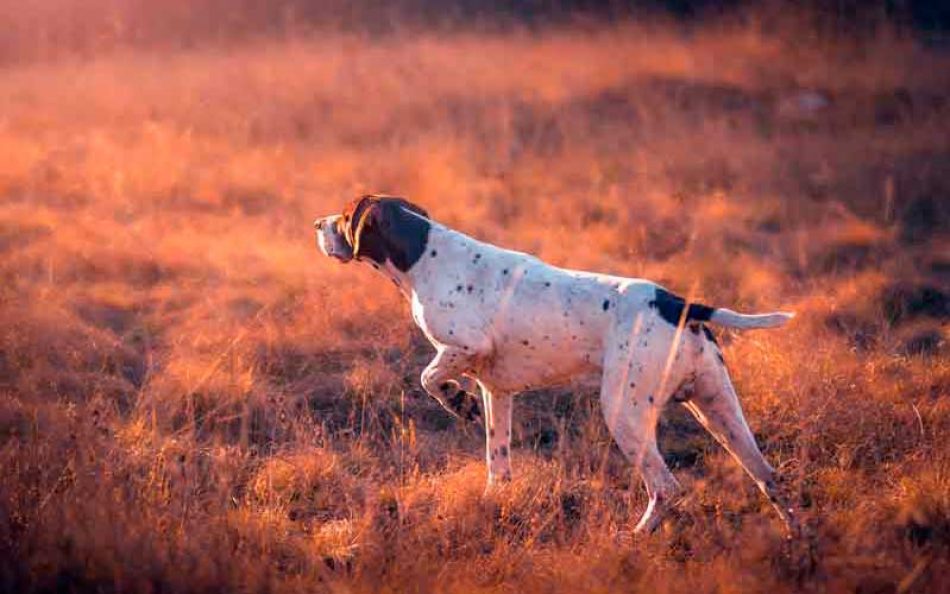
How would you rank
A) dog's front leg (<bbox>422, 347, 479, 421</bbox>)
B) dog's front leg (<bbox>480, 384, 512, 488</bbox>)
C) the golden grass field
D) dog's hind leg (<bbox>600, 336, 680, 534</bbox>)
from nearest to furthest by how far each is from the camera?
the golden grass field < dog's hind leg (<bbox>600, 336, 680, 534</bbox>) < dog's front leg (<bbox>422, 347, 479, 421</bbox>) < dog's front leg (<bbox>480, 384, 512, 488</bbox>)

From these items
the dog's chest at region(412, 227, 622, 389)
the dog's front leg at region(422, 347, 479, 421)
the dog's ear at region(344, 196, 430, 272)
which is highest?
the dog's ear at region(344, 196, 430, 272)

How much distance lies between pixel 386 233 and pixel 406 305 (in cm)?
297

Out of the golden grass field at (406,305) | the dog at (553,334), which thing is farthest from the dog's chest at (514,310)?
the golden grass field at (406,305)

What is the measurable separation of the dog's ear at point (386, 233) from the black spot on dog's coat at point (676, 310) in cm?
135

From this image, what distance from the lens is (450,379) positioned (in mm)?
6172

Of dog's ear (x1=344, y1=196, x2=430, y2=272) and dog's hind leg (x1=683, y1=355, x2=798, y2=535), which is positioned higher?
dog's ear (x1=344, y1=196, x2=430, y2=272)

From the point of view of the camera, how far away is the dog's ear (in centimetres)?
632

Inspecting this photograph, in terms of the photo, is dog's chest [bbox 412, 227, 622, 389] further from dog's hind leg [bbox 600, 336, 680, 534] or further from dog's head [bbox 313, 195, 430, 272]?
dog's hind leg [bbox 600, 336, 680, 534]

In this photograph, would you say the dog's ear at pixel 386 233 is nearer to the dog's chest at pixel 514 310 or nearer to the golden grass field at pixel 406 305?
the dog's chest at pixel 514 310

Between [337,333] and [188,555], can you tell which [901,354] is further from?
[188,555]

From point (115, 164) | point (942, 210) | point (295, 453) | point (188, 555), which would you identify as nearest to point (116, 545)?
point (188, 555)

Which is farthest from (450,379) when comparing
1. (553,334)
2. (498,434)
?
(553,334)

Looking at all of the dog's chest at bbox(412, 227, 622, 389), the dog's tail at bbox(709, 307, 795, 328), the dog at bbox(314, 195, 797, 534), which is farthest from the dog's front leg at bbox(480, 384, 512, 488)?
the dog's tail at bbox(709, 307, 795, 328)

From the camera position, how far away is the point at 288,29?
21.7 meters
